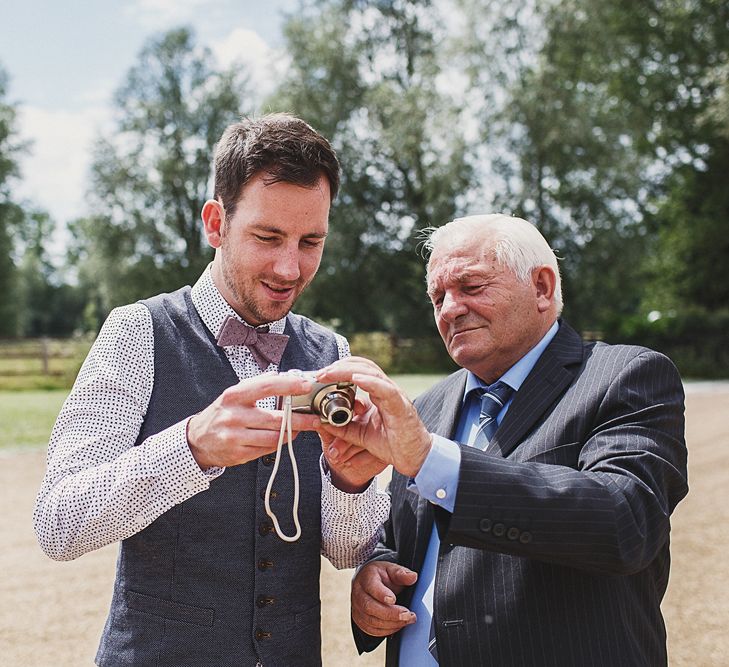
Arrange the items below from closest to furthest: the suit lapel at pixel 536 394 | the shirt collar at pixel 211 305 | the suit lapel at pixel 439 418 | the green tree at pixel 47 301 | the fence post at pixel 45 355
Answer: the shirt collar at pixel 211 305
the suit lapel at pixel 536 394
the suit lapel at pixel 439 418
the fence post at pixel 45 355
the green tree at pixel 47 301

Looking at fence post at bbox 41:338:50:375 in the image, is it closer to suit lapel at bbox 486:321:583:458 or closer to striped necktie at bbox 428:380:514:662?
striped necktie at bbox 428:380:514:662

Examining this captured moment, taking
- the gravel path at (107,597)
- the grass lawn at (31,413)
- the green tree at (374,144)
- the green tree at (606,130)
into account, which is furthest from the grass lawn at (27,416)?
the green tree at (606,130)

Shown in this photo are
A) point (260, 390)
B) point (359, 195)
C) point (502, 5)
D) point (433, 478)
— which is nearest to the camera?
point (260, 390)

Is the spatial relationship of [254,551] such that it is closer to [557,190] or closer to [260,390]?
[260,390]

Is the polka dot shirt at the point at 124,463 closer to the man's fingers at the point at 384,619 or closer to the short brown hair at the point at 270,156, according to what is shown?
the man's fingers at the point at 384,619

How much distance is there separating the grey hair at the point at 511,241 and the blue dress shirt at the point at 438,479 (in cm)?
25

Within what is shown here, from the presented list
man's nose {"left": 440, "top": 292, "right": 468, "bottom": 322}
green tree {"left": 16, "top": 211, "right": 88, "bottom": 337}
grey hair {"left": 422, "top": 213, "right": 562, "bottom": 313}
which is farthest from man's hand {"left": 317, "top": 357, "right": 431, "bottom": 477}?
green tree {"left": 16, "top": 211, "right": 88, "bottom": 337}

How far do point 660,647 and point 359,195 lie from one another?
32290 mm

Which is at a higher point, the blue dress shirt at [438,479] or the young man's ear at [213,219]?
the young man's ear at [213,219]

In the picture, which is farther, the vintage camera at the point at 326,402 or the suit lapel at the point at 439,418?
the suit lapel at the point at 439,418

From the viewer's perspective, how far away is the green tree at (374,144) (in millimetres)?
31609

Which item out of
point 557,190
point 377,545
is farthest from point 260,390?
point 557,190

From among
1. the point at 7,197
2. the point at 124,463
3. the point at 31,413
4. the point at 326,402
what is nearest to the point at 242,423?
the point at 326,402

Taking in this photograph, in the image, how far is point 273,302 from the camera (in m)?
2.41
